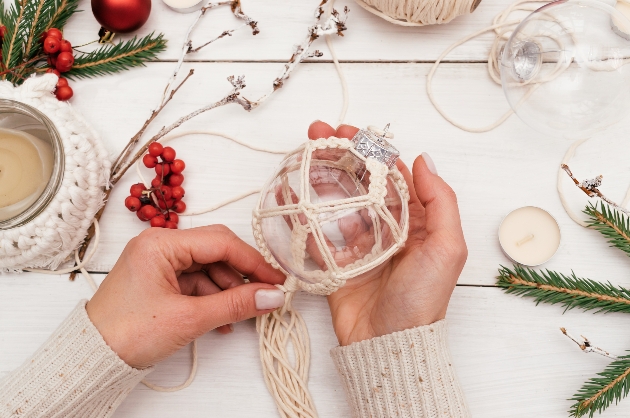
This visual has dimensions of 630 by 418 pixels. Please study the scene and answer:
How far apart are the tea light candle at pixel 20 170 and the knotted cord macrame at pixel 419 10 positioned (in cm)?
60

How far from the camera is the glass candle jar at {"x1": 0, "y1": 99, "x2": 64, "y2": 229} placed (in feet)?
2.65

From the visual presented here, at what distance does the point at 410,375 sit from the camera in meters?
0.79

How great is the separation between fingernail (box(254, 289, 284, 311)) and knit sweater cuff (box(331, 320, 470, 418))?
0.46ft

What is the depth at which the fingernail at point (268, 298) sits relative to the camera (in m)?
0.79

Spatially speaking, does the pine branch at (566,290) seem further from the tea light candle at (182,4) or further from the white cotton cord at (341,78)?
the tea light candle at (182,4)

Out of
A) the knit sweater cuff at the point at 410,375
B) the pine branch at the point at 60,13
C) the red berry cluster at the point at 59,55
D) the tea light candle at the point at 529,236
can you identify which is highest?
the pine branch at the point at 60,13

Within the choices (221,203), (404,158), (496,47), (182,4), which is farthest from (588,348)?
(182,4)

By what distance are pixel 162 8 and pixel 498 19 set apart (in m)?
0.62

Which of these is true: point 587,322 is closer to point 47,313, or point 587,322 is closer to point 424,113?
point 424,113

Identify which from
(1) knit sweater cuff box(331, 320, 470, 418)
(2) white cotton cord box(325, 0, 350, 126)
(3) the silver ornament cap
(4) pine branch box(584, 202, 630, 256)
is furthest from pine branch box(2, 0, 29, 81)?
(4) pine branch box(584, 202, 630, 256)

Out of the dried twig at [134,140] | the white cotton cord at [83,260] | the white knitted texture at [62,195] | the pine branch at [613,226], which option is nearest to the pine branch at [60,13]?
the white knitted texture at [62,195]

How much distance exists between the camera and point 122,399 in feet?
2.82

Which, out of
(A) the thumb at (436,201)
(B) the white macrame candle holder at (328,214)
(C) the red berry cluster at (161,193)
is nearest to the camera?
(B) the white macrame candle holder at (328,214)

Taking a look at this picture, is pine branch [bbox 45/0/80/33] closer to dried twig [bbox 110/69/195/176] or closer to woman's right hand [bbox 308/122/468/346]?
dried twig [bbox 110/69/195/176]
